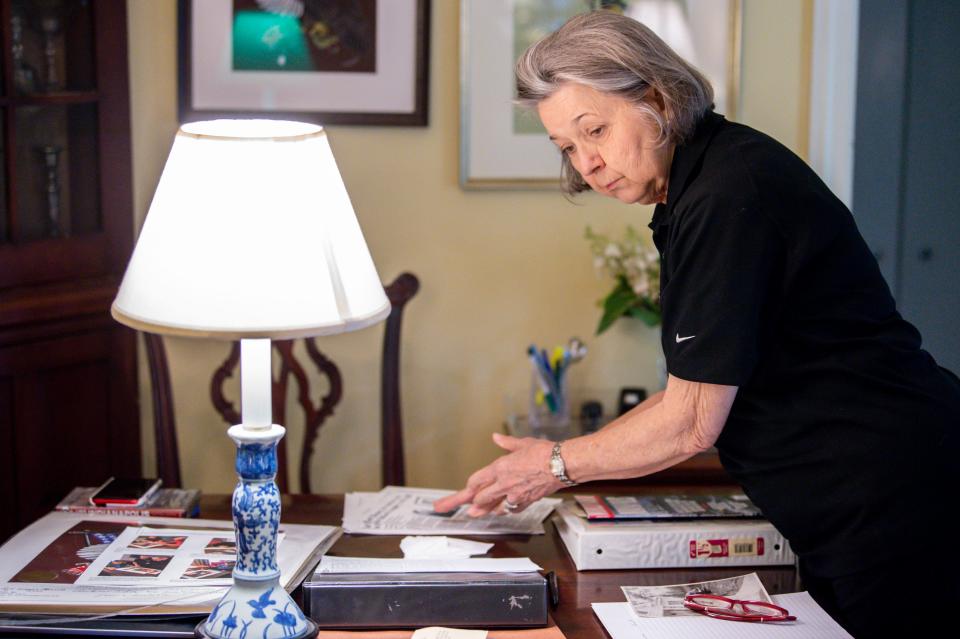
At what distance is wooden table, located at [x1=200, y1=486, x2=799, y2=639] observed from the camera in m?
1.50

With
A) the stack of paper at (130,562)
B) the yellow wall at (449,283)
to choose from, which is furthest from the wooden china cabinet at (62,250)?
the stack of paper at (130,562)

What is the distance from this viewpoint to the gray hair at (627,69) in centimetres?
154

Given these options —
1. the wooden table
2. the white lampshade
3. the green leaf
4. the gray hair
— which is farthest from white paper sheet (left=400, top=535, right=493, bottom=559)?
the green leaf

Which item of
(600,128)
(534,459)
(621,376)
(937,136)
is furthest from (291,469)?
(937,136)

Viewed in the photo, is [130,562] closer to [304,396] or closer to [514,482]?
[514,482]

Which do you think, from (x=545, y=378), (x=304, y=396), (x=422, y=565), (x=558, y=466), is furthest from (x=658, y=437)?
(x=304, y=396)

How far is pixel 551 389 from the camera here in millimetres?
2672

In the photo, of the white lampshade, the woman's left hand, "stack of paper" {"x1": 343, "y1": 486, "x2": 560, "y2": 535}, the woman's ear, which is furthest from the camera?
"stack of paper" {"x1": 343, "y1": 486, "x2": 560, "y2": 535}

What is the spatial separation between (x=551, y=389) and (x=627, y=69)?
1244mm

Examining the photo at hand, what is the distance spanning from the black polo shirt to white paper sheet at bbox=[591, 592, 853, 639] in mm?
92

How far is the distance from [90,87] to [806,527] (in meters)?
1.93

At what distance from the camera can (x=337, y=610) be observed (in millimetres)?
1436

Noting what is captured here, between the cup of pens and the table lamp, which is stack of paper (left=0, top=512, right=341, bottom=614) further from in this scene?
the cup of pens

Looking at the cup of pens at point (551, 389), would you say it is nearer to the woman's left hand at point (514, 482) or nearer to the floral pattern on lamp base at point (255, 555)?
the woman's left hand at point (514, 482)
